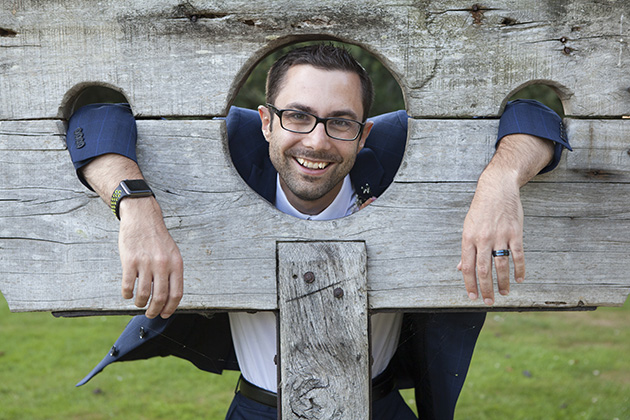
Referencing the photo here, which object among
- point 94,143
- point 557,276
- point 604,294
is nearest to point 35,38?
point 94,143

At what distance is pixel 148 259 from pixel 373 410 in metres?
1.20

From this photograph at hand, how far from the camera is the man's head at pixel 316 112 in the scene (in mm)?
2154

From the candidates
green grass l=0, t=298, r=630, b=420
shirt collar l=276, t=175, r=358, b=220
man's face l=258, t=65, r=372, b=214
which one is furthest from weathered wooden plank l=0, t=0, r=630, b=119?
green grass l=0, t=298, r=630, b=420

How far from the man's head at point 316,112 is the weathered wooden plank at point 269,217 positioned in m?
0.30

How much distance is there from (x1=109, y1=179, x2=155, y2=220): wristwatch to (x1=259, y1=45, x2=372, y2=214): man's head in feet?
1.92

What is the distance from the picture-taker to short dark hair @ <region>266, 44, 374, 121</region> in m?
2.22

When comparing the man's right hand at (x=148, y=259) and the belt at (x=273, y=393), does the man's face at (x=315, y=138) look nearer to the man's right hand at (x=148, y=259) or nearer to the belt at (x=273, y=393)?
the man's right hand at (x=148, y=259)

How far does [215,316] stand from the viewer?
2646 mm

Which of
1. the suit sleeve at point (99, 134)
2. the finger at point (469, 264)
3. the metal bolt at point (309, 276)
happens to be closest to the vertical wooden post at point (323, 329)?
the metal bolt at point (309, 276)

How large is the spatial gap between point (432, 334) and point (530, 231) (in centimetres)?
61

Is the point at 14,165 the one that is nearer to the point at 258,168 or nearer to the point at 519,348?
the point at 258,168

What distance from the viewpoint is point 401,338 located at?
2646 mm

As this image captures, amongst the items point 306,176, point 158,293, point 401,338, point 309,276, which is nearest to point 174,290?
point 158,293

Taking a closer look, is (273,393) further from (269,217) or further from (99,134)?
(99,134)
